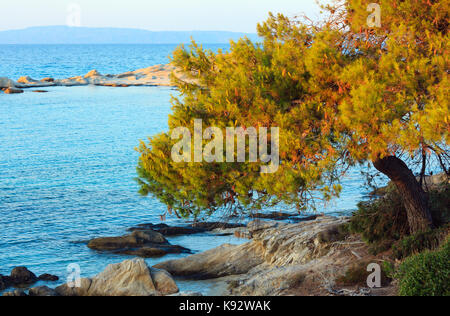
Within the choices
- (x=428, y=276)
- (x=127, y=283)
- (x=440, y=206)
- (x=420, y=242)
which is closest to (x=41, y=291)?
(x=127, y=283)

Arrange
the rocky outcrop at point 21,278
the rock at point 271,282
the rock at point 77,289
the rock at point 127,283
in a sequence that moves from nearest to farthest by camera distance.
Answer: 1. the rock at point 271,282
2. the rock at point 127,283
3. the rock at point 77,289
4. the rocky outcrop at point 21,278

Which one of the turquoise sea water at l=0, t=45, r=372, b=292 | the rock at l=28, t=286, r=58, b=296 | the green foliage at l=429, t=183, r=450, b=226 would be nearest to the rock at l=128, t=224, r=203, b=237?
the turquoise sea water at l=0, t=45, r=372, b=292

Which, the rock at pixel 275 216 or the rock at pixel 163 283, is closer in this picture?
the rock at pixel 163 283

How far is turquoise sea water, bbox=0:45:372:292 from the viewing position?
23.4 m

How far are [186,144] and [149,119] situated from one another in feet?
162

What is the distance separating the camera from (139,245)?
945 inches

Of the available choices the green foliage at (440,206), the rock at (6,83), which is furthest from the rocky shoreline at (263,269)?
the rock at (6,83)

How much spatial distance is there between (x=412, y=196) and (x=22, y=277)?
1365 cm

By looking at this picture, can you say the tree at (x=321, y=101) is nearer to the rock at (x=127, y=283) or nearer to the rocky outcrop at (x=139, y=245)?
the rock at (x=127, y=283)

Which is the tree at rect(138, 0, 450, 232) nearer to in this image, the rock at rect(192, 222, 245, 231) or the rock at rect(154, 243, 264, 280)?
the rock at rect(154, 243, 264, 280)

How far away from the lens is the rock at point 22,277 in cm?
1928

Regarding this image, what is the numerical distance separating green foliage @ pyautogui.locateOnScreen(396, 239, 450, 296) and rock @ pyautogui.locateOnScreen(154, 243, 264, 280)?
24.7ft

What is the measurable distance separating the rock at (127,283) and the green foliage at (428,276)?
7.80 meters

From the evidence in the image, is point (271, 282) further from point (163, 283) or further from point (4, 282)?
point (4, 282)
